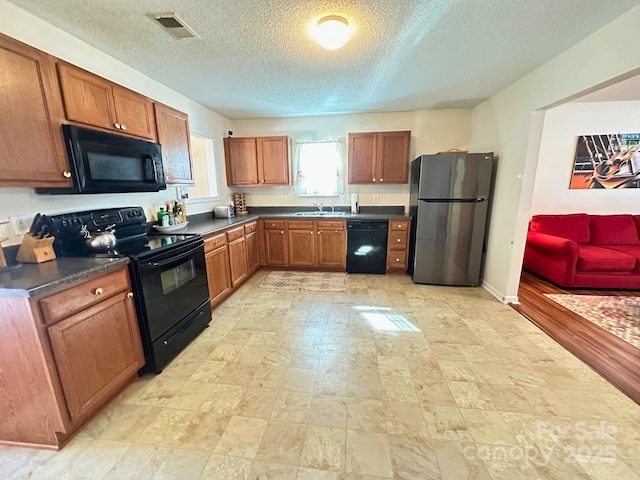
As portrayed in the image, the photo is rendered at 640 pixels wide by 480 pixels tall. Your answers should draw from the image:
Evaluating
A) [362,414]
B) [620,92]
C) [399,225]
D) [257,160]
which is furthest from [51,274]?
[620,92]

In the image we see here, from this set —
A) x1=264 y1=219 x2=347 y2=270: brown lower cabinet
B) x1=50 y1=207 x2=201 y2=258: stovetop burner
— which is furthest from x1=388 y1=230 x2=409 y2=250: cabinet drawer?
x1=50 y1=207 x2=201 y2=258: stovetop burner

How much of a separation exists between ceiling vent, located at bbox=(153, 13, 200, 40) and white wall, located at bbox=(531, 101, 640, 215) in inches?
180

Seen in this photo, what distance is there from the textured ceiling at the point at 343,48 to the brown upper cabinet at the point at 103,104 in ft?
1.21

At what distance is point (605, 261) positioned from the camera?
3.16 meters

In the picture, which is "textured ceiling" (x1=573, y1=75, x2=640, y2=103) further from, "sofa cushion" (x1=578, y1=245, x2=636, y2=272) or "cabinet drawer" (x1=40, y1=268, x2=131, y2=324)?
"cabinet drawer" (x1=40, y1=268, x2=131, y2=324)

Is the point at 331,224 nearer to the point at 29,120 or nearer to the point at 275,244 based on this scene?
the point at 275,244

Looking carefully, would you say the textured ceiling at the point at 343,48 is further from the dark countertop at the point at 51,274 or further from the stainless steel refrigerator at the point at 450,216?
the dark countertop at the point at 51,274

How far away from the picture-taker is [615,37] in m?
1.78

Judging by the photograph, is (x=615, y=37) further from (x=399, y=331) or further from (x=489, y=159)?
(x=399, y=331)

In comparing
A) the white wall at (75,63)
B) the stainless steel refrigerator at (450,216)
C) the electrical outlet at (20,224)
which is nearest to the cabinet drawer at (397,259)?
the stainless steel refrigerator at (450,216)

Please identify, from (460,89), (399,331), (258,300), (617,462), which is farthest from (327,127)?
(617,462)

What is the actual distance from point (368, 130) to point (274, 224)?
2109 mm

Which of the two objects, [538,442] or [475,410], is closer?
[538,442]

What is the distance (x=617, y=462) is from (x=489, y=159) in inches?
112
